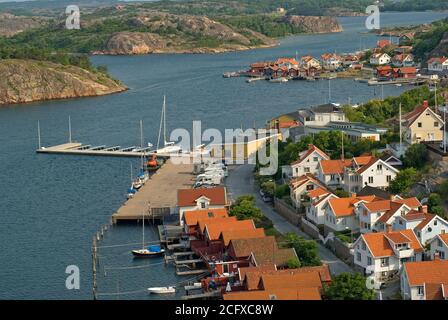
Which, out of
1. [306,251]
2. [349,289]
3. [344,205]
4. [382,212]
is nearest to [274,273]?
[349,289]

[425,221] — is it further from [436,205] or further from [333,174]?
[333,174]

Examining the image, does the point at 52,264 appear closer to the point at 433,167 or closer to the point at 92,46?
the point at 433,167

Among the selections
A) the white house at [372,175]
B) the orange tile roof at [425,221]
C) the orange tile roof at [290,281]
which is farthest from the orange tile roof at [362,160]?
the orange tile roof at [290,281]

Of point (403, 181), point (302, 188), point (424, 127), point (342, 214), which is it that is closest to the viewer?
point (342, 214)

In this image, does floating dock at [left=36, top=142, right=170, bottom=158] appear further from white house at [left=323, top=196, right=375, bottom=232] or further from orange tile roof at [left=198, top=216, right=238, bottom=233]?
white house at [left=323, top=196, right=375, bottom=232]

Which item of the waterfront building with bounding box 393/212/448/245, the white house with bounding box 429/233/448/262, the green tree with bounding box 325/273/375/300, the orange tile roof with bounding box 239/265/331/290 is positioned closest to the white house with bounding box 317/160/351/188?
the waterfront building with bounding box 393/212/448/245

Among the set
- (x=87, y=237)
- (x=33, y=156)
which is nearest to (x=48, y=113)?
(x=33, y=156)

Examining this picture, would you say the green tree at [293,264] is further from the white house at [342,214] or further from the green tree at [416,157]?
the green tree at [416,157]
